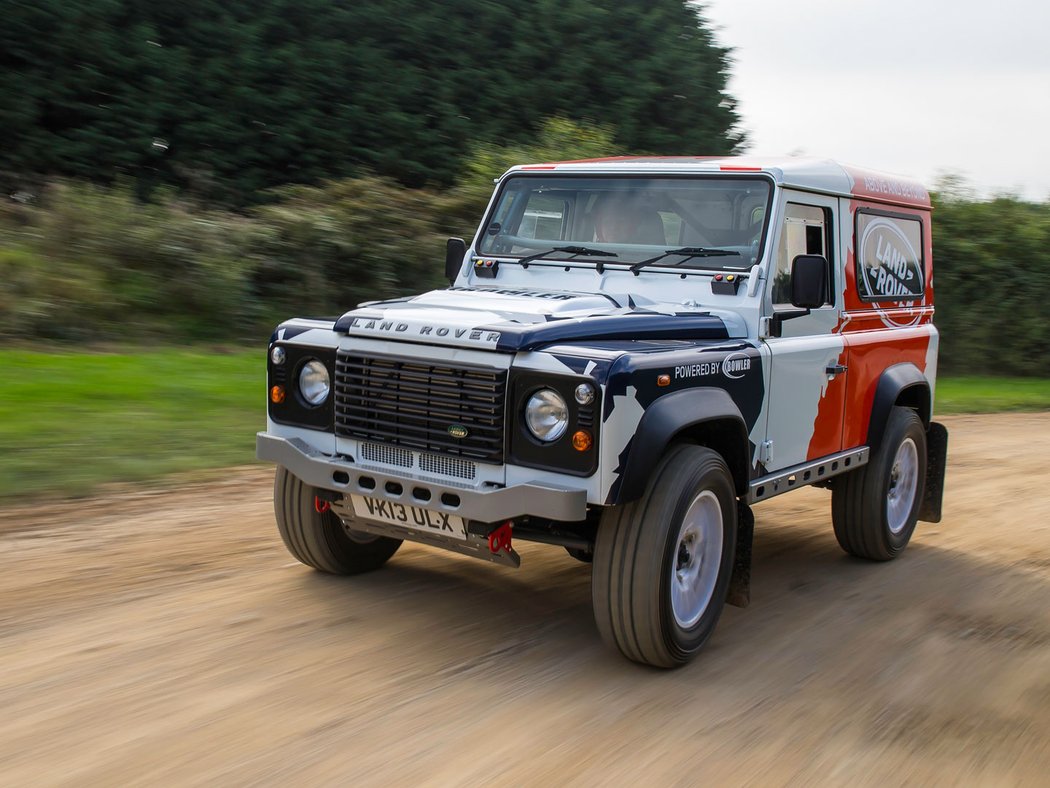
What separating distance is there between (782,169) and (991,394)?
10755 mm

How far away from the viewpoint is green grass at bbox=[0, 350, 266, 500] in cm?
A: 710

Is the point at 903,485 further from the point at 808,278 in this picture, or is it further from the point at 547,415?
the point at 547,415

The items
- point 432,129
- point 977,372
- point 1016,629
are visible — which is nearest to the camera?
point 1016,629

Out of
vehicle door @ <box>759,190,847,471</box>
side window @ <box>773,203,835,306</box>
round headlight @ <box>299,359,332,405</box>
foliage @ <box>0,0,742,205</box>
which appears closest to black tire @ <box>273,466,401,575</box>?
round headlight @ <box>299,359,332,405</box>

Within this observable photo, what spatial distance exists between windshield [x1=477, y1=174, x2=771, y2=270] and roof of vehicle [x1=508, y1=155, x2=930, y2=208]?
6 centimetres

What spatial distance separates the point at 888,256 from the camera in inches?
256

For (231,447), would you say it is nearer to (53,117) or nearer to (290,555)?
(290,555)

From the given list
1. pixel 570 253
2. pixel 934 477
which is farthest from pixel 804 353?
pixel 934 477

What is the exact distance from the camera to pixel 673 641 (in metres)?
4.43

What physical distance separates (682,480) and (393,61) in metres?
17.5

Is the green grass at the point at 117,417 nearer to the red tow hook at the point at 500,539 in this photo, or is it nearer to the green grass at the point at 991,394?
the red tow hook at the point at 500,539

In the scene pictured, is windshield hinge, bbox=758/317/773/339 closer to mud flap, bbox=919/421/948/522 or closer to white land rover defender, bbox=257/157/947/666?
white land rover defender, bbox=257/157/947/666

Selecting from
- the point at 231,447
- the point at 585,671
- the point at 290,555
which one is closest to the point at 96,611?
the point at 290,555

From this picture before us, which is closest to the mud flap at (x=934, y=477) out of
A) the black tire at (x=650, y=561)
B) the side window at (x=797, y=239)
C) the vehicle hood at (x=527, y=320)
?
Result: the side window at (x=797, y=239)
